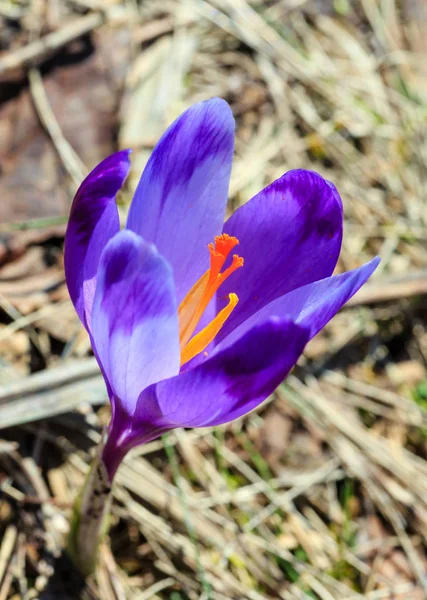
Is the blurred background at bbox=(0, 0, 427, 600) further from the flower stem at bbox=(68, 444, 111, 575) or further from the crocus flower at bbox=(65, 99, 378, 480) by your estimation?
the crocus flower at bbox=(65, 99, 378, 480)

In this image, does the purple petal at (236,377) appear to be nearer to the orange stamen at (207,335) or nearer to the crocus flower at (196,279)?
the crocus flower at (196,279)

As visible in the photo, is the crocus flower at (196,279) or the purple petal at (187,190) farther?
the purple petal at (187,190)

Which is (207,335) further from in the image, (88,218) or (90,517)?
(90,517)

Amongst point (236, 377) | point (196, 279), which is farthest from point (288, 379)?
point (236, 377)

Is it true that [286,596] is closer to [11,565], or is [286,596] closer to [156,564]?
[156,564]

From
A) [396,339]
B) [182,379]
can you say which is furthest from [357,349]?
[182,379]

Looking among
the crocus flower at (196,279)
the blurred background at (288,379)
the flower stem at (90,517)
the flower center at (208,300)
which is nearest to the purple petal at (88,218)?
the crocus flower at (196,279)
